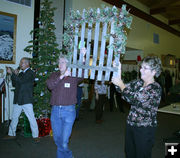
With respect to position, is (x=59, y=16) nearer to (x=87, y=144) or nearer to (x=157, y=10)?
(x=87, y=144)

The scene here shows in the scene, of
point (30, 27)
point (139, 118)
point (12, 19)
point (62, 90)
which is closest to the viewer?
point (139, 118)

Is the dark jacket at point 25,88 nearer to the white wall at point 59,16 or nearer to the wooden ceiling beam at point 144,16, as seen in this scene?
the white wall at point 59,16

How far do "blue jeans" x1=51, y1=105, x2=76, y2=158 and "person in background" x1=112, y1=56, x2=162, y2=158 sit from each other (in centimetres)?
84

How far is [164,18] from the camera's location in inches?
525

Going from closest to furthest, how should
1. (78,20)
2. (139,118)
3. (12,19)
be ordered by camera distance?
(139,118) → (78,20) → (12,19)

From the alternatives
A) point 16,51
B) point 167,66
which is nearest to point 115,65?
point 16,51

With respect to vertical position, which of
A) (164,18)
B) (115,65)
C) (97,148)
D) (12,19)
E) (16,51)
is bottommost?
(97,148)

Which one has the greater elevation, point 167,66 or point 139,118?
point 167,66

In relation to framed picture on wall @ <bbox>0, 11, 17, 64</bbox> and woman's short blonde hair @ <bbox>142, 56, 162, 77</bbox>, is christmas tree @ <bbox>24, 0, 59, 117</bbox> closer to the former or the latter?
framed picture on wall @ <bbox>0, 11, 17, 64</bbox>

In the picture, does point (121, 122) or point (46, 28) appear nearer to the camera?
point (46, 28)

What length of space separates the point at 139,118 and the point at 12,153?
2.44 m

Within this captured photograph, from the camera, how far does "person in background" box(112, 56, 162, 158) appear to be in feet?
6.31

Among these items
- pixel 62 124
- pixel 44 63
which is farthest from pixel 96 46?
pixel 44 63

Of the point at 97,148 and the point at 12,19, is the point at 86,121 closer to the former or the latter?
the point at 97,148
